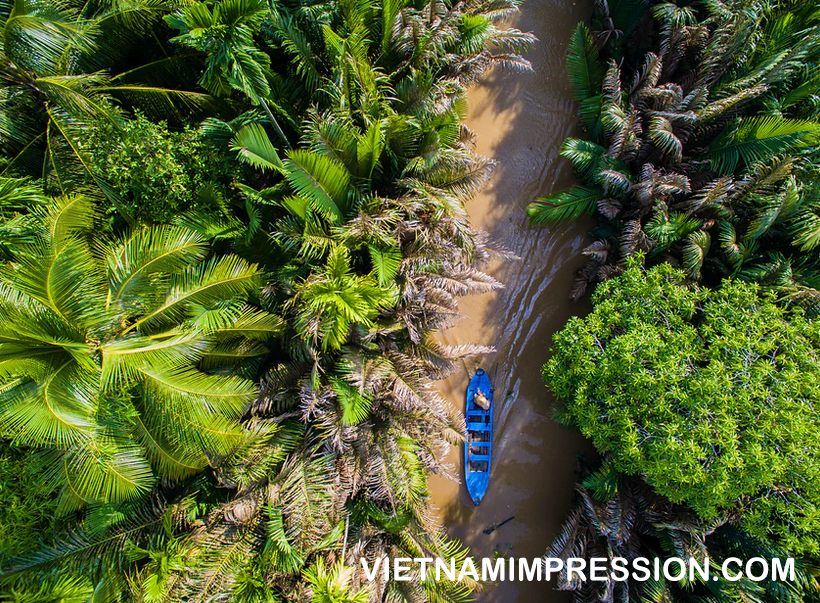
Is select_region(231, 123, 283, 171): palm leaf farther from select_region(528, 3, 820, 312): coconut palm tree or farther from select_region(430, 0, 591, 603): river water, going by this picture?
select_region(528, 3, 820, 312): coconut palm tree

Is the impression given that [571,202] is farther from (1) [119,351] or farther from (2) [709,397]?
(1) [119,351]

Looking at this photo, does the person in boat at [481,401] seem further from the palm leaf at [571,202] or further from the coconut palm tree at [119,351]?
the coconut palm tree at [119,351]

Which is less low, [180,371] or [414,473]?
[180,371]

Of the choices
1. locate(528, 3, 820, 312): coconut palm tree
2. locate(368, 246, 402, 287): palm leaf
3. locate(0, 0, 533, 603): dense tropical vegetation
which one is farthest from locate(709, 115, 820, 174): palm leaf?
locate(368, 246, 402, 287): palm leaf

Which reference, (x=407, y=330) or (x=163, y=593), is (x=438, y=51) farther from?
(x=163, y=593)

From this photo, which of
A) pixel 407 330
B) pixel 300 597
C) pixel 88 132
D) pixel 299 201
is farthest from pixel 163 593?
pixel 88 132

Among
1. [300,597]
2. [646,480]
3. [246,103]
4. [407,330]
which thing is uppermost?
[246,103]

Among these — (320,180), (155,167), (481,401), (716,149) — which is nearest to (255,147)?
(320,180)
